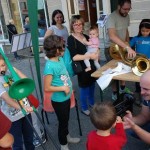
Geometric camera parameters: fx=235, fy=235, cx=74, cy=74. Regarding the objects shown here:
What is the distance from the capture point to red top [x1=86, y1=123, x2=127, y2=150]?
1.65 m

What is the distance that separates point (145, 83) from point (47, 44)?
0.99m

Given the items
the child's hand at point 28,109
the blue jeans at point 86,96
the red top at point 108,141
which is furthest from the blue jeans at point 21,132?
the blue jeans at point 86,96

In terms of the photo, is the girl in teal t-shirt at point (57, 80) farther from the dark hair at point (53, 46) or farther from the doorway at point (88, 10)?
the doorway at point (88, 10)

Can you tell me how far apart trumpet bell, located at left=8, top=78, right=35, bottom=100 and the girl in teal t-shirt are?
2.09 feet

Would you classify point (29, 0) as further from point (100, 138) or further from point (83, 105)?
point (83, 105)

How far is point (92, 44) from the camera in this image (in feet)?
10.5

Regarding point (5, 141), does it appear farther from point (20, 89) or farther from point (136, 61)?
point (136, 61)

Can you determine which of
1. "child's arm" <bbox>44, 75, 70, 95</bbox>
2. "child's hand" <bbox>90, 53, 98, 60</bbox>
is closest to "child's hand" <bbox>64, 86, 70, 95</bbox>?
"child's arm" <bbox>44, 75, 70, 95</bbox>

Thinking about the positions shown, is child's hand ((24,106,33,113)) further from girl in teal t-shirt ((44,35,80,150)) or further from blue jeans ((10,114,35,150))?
girl in teal t-shirt ((44,35,80,150))

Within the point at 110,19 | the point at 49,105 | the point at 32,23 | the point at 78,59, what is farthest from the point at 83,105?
the point at 32,23

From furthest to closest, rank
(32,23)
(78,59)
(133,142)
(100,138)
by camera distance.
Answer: (78,59)
(133,142)
(32,23)
(100,138)

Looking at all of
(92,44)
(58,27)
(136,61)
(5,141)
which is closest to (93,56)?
(92,44)

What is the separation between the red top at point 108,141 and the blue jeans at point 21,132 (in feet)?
2.35

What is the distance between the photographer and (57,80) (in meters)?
2.39
